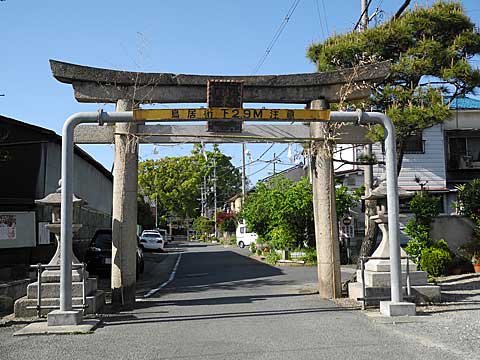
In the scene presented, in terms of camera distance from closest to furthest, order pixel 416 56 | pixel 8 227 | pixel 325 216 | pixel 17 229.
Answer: pixel 325 216
pixel 416 56
pixel 8 227
pixel 17 229

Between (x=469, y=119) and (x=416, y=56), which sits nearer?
(x=416, y=56)

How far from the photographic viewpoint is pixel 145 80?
11.8 metres

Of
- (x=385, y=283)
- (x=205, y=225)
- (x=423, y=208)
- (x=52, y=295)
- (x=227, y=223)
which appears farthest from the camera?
(x=205, y=225)

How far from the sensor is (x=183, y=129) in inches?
460

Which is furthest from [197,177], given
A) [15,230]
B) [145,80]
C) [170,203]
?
[145,80]

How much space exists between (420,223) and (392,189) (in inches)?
298

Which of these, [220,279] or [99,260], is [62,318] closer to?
[99,260]

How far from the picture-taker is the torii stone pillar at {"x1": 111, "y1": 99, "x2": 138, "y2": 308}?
457 inches

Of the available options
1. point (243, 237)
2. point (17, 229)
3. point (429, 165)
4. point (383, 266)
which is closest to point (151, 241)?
point (243, 237)

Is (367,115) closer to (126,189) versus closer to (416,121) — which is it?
(416,121)

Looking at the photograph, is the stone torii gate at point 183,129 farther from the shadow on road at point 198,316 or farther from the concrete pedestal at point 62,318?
the concrete pedestal at point 62,318

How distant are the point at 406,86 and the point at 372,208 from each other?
3.16 meters

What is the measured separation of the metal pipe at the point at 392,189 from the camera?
9.82 m

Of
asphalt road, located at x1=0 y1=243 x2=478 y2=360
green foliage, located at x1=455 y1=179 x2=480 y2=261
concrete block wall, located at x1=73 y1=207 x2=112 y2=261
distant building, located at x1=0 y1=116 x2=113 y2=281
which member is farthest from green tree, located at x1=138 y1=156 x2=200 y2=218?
asphalt road, located at x1=0 y1=243 x2=478 y2=360
